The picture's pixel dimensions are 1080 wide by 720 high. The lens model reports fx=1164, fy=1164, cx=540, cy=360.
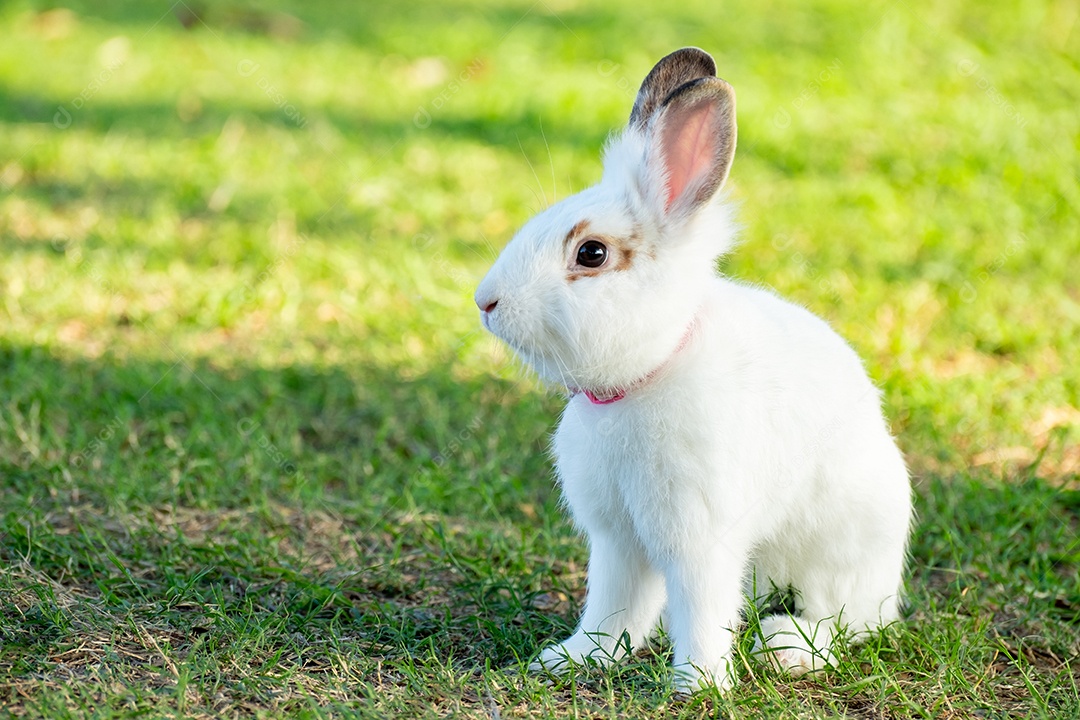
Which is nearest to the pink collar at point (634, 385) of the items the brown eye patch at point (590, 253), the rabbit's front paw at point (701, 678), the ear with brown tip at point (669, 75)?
the brown eye patch at point (590, 253)

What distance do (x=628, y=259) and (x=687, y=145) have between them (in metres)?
0.32

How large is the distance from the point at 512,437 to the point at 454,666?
154 centimetres

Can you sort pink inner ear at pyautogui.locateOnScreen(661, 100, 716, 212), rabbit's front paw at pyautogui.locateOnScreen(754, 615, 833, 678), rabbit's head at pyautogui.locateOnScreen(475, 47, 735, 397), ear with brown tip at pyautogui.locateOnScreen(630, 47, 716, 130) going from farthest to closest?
1. rabbit's front paw at pyautogui.locateOnScreen(754, 615, 833, 678)
2. ear with brown tip at pyautogui.locateOnScreen(630, 47, 716, 130)
3. pink inner ear at pyautogui.locateOnScreen(661, 100, 716, 212)
4. rabbit's head at pyautogui.locateOnScreen(475, 47, 735, 397)

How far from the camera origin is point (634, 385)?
9.09 feet

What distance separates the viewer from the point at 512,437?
445 centimetres

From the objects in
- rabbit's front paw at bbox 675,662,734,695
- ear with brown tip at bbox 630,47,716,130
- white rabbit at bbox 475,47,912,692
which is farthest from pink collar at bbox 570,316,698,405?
rabbit's front paw at bbox 675,662,734,695

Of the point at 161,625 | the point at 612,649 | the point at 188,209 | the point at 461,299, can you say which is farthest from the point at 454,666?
the point at 188,209

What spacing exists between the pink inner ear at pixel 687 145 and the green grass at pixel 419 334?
220 mm

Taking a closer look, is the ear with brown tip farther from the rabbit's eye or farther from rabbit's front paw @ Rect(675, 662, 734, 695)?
rabbit's front paw @ Rect(675, 662, 734, 695)

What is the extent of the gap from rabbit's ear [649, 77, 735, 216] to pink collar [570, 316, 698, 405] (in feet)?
0.95

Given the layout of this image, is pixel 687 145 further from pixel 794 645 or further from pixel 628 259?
pixel 794 645

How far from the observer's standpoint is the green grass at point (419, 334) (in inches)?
118

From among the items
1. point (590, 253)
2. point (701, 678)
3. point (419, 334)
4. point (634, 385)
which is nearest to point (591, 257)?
point (590, 253)

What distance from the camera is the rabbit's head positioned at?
2.65 meters
